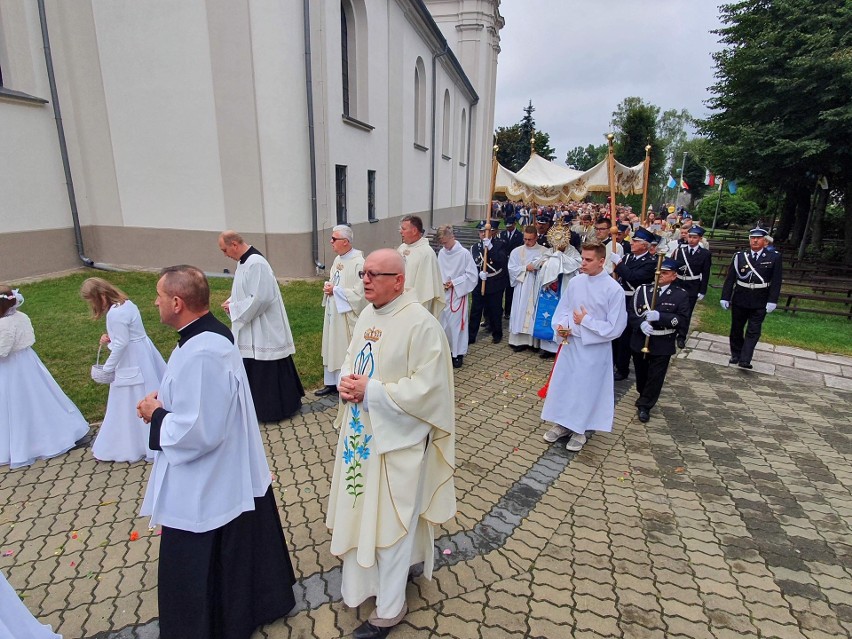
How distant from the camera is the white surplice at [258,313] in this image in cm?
474

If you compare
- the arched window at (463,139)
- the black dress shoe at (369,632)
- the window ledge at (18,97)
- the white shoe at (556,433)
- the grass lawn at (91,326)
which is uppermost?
the arched window at (463,139)

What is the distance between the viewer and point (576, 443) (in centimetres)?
495

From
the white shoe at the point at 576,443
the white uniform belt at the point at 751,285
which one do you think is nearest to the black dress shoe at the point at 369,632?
the white shoe at the point at 576,443

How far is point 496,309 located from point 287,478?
542 cm

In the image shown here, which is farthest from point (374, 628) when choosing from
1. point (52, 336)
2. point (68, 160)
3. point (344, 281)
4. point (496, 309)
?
point (68, 160)

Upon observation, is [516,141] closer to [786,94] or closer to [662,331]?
[786,94]

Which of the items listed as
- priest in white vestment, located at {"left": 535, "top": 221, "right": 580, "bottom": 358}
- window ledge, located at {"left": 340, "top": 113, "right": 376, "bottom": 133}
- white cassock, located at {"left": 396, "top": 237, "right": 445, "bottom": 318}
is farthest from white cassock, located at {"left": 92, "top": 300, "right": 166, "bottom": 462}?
window ledge, located at {"left": 340, "top": 113, "right": 376, "bottom": 133}

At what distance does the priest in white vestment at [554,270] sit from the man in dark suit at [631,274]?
0.79 meters

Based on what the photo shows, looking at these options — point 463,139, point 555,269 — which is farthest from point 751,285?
point 463,139

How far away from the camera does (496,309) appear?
8773 millimetres

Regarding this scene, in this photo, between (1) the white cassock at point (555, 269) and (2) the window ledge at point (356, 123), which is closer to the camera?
(1) the white cassock at point (555, 269)

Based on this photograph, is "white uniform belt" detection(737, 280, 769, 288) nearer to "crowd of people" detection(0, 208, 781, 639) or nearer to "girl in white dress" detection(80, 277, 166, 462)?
"crowd of people" detection(0, 208, 781, 639)

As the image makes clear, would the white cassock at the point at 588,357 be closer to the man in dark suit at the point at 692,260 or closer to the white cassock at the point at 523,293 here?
the white cassock at the point at 523,293

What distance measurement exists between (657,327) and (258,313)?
14.6 ft
